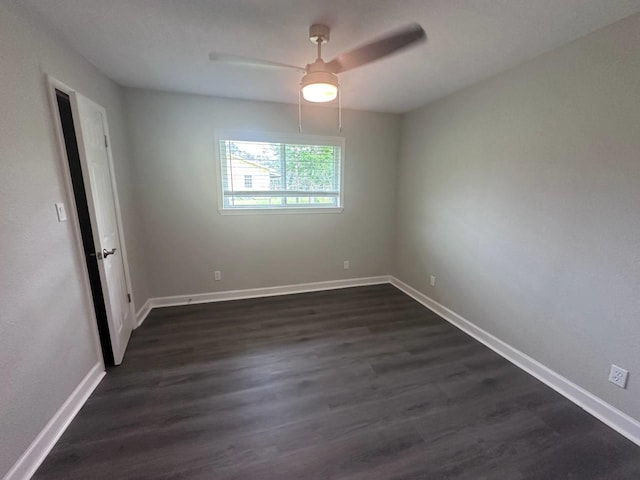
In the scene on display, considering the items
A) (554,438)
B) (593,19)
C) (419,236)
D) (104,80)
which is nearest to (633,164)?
(593,19)

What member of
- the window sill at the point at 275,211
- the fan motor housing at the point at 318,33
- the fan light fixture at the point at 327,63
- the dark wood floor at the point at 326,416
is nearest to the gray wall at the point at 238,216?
the window sill at the point at 275,211

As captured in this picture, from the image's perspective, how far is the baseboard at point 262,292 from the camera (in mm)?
3301

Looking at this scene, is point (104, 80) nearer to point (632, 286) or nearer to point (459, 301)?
point (459, 301)

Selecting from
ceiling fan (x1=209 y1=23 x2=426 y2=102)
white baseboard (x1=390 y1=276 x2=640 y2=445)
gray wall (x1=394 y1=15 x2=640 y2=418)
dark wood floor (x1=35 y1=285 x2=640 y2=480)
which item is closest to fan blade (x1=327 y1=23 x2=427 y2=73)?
ceiling fan (x1=209 y1=23 x2=426 y2=102)

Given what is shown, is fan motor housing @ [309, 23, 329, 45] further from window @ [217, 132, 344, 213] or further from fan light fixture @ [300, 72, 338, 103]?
window @ [217, 132, 344, 213]

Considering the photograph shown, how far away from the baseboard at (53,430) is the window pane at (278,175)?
200 cm

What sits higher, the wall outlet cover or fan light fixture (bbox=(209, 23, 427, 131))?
fan light fixture (bbox=(209, 23, 427, 131))

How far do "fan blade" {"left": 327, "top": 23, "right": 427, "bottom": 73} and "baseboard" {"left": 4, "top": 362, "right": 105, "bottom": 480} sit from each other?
103 inches

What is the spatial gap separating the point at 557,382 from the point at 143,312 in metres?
3.76

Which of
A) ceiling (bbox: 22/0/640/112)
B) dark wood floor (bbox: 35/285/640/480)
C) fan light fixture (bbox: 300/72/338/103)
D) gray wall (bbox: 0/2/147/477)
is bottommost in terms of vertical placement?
dark wood floor (bbox: 35/285/640/480)

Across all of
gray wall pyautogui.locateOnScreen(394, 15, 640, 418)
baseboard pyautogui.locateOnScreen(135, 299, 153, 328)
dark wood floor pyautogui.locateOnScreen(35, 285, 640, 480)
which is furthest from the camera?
baseboard pyautogui.locateOnScreen(135, 299, 153, 328)

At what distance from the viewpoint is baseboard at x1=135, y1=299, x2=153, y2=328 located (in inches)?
113

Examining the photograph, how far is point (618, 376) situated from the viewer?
5.61ft

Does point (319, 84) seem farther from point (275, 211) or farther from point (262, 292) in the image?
point (262, 292)
